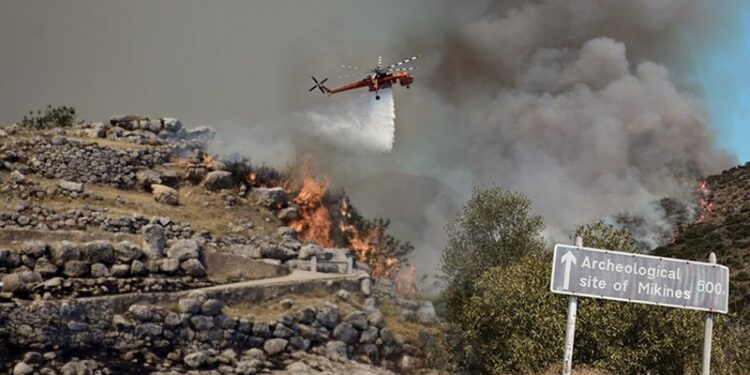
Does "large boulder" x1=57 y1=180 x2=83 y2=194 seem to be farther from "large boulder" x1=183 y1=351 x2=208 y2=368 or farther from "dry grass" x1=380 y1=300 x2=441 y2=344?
"dry grass" x1=380 y1=300 x2=441 y2=344

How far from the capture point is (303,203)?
2392 inches

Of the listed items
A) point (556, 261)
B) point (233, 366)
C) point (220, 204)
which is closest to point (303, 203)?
point (220, 204)

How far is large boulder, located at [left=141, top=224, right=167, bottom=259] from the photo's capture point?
39.5 metres

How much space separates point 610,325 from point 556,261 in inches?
369

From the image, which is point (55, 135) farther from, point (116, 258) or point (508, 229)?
point (508, 229)

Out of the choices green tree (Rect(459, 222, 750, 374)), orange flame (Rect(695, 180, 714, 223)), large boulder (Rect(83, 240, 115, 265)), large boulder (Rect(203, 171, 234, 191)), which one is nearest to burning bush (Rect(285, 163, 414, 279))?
large boulder (Rect(203, 171, 234, 191))

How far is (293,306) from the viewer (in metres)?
39.0

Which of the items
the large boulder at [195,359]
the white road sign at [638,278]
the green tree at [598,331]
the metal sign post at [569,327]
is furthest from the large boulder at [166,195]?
the metal sign post at [569,327]

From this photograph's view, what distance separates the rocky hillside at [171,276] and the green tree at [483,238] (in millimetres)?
2289

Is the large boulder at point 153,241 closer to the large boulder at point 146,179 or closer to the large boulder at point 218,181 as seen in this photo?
the large boulder at point 146,179

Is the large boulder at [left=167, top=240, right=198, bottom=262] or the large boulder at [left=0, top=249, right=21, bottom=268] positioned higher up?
the large boulder at [left=167, top=240, right=198, bottom=262]

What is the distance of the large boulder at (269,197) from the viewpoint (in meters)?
56.6

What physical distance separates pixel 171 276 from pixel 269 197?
60.7 feet

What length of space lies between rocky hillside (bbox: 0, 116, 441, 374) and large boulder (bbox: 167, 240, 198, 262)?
0.07 meters
